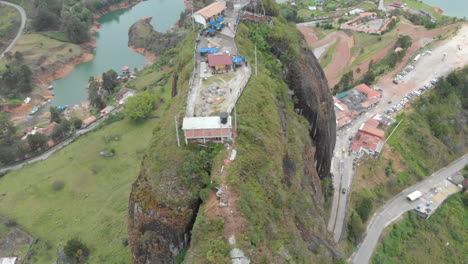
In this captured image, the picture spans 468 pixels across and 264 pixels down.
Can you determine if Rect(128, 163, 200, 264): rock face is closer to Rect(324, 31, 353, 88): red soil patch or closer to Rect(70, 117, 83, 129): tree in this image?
Rect(70, 117, 83, 129): tree

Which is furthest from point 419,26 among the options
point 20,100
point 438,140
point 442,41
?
point 20,100

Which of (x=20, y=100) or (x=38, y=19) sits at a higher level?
(x=38, y=19)

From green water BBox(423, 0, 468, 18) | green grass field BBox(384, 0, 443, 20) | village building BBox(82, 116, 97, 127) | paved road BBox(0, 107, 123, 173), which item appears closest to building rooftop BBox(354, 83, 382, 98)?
paved road BBox(0, 107, 123, 173)

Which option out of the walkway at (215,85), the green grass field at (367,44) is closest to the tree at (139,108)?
the walkway at (215,85)

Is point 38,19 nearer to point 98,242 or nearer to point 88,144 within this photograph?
point 88,144

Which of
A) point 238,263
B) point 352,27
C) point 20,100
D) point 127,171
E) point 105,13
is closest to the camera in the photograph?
point 238,263

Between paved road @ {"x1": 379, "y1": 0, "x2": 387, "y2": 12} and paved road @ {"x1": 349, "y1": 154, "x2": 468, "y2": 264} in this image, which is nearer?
paved road @ {"x1": 349, "y1": 154, "x2": 468, "y2": 264}

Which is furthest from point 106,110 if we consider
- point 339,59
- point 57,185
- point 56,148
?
point 339,59
